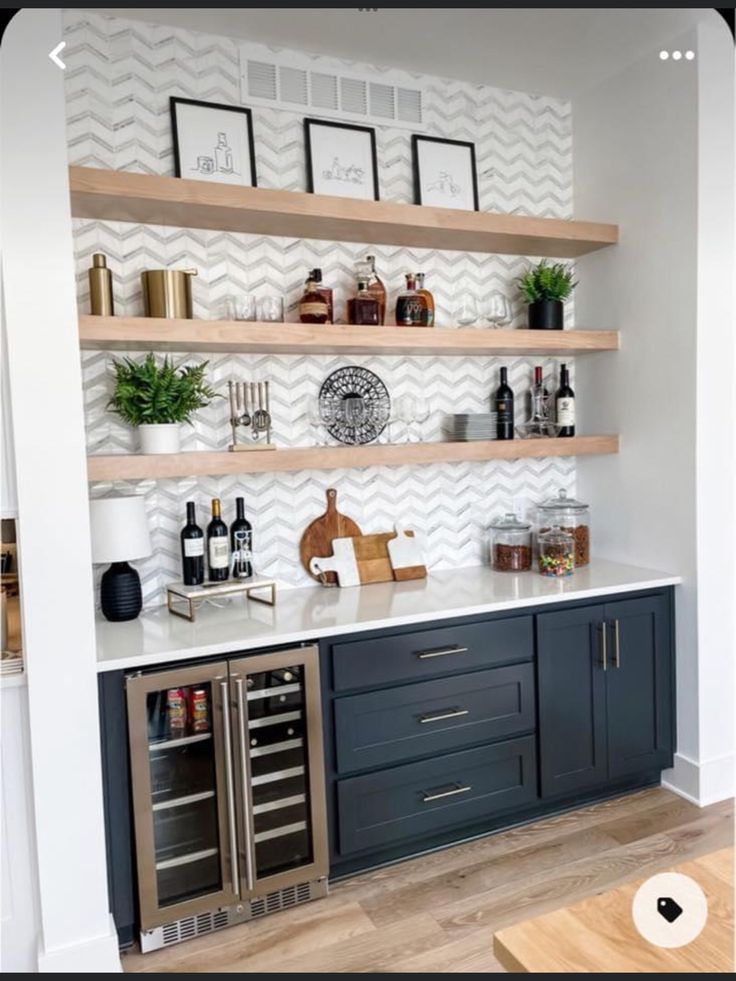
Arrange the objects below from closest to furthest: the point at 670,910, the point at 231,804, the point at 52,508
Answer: the point at 670,910, the point at 52,508, the point at 231,804

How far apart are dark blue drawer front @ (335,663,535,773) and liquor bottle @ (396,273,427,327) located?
1.37 metres

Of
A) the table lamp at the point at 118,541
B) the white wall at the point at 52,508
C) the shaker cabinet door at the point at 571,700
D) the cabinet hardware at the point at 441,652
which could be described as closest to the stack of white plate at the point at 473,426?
the shaker cabinet door at the point at 571,700

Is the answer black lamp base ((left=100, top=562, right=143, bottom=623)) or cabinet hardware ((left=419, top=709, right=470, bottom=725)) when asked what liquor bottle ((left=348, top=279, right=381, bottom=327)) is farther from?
→ cabinet hardware ((left=419, top=709, right=470, bottom=725))

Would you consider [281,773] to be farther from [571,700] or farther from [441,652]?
[571,700]

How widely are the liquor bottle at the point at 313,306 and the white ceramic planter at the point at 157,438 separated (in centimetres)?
67

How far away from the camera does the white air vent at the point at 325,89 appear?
281 centimetres

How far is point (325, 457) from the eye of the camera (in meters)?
2.65

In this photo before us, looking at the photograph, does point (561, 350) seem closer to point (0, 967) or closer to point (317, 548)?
point (317, 548)

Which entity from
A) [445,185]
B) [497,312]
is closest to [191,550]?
[497,312]

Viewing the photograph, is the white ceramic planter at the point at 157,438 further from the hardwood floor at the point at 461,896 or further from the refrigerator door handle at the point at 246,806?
the hardwood floor at the point at 461,896

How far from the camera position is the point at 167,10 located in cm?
254

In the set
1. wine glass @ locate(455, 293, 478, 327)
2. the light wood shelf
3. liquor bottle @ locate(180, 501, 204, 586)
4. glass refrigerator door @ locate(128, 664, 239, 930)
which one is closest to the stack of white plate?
the light wood shelf

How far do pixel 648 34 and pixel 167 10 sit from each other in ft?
5.84

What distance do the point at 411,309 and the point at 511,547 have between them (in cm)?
109
